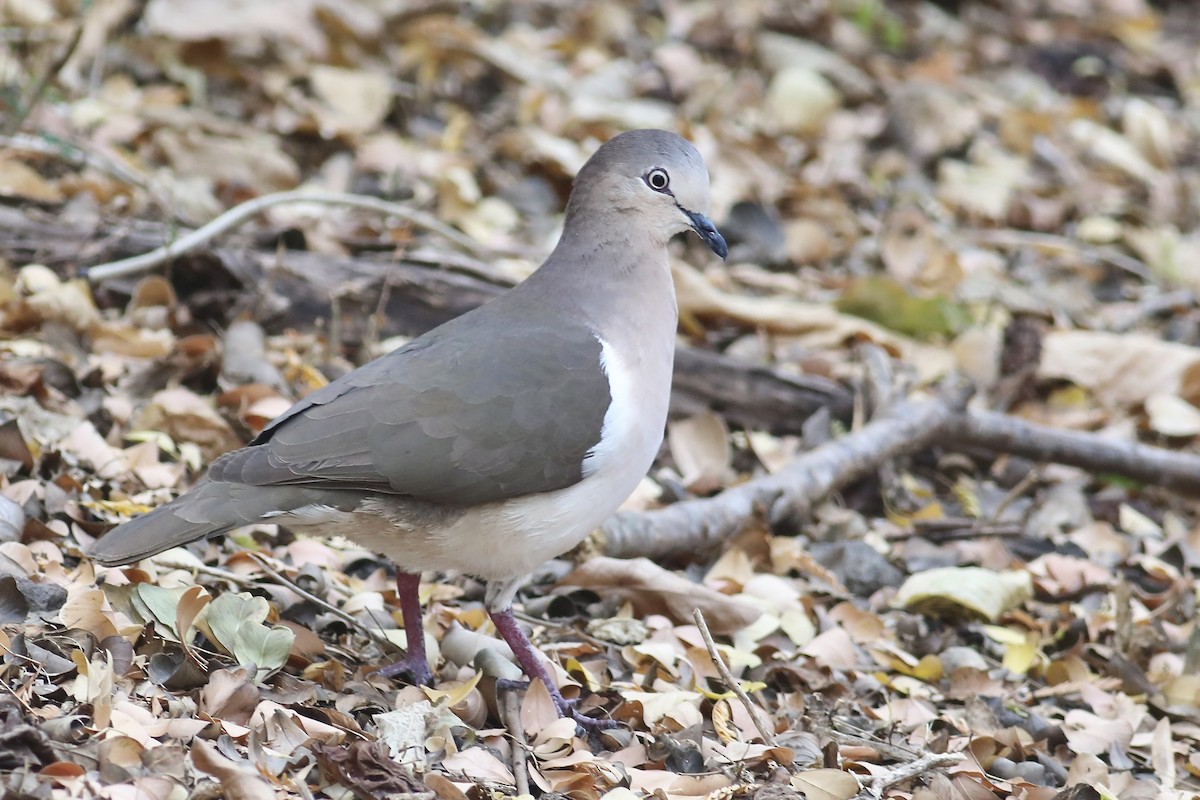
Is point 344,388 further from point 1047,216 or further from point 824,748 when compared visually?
point 1047,216

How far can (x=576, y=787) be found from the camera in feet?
11.9

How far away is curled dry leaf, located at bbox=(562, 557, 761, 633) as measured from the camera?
186 inches

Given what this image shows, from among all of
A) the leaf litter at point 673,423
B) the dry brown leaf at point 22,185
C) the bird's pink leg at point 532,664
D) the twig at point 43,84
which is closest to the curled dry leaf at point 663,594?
the leaf litter at point 673,423

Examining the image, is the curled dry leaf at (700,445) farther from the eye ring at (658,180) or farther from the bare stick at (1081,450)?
the eye ring at (658,180)

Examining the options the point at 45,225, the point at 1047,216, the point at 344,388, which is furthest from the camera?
the point at 1047,216

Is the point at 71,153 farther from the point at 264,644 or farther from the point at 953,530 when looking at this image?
the point at 953,530

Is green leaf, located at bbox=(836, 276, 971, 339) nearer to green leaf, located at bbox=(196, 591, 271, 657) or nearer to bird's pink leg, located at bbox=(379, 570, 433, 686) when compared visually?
bird's pink leg, located at bbox=(379, 570, 433, 686)

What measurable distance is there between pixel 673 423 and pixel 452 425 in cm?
208

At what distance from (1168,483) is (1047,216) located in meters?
3.05

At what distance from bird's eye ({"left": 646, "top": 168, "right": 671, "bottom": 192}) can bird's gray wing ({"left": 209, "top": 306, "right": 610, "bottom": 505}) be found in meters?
0.60

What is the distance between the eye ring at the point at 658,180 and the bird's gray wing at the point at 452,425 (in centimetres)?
60

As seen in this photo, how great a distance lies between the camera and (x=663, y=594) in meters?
4.74

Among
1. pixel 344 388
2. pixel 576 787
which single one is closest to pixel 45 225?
pixel 344 388

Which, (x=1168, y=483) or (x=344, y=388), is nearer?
(x=344, y=388)
